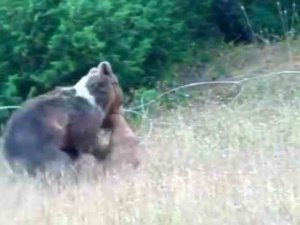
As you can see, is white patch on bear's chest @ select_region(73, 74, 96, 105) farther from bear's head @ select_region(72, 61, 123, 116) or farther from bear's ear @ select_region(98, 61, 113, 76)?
bear's ear @ select_region(98, 61, 113, 76)

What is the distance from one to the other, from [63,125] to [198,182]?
177 centimetres

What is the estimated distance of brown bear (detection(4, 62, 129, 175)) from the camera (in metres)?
10.1

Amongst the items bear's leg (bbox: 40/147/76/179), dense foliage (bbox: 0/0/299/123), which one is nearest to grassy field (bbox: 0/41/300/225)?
bear's leg (bbox: 40/147/76/179)

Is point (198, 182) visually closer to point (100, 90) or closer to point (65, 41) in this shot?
point (100, 90)

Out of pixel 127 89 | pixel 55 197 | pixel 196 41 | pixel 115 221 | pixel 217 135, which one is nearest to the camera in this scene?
pixel 115 221

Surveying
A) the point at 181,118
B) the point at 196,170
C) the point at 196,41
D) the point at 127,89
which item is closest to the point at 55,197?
the point at 196,170

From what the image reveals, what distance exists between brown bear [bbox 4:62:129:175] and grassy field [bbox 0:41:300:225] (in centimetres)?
25

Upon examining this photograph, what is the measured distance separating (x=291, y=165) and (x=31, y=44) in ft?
13.3

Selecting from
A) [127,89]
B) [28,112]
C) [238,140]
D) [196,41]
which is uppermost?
[28,112]

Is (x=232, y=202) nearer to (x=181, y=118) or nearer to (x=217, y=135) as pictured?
(x=217, y=135)

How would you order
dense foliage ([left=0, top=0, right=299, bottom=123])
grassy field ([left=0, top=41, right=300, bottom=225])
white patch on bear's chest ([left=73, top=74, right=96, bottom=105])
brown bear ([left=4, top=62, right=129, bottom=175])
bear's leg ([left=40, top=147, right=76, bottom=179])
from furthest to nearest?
dense foliage ([left=0, top=0, right=299, bottom=123])
white patch on bear's chest ([left=73, top=74, right=96, bottom=105])
brown bear ([left=4, top=62, right=129, bottom=175])
bear's leg ([left=40, top=147, right=76, bottom=179])
grassy field ([left=0, top=41, right=300, bottom=225])

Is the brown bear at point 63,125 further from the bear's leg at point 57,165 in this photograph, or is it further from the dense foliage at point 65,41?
the dense foliage at point 65,41

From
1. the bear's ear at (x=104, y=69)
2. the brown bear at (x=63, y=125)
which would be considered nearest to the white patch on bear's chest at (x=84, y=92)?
the brown bear at (x=63, y=125)

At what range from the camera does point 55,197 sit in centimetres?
933
